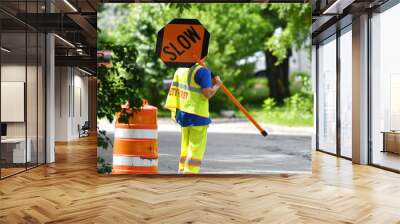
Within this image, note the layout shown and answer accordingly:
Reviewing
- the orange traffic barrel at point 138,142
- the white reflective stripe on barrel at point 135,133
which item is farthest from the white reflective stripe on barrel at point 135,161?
the white reflective stripe on barrel at point 135,133

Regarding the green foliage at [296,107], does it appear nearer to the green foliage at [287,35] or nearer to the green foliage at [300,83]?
the green foliage at [300,83]

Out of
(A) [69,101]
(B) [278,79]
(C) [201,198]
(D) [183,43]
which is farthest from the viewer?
(A) [69,101]

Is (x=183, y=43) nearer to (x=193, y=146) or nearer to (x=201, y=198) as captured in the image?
(x=193, y=146)

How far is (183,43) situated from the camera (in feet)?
18.9

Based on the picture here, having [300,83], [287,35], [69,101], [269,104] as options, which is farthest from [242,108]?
[69,101]

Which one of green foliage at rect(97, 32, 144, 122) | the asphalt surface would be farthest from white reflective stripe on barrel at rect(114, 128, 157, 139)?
green foliage at rect(97, 32, 144, 122)

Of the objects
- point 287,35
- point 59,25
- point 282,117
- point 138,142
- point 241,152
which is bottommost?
point 241,152

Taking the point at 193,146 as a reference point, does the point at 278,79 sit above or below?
above

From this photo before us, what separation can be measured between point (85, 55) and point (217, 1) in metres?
3.41

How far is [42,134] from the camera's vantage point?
723 cm

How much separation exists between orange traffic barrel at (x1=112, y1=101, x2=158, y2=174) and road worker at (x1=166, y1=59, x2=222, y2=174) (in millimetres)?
304

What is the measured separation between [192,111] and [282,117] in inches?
46.2

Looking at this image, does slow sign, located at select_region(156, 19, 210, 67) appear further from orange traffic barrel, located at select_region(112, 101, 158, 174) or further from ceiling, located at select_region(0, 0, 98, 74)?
ceiling, located at select_region(0, 0, 98, 74)

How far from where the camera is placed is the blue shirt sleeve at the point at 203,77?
5766 millimetres
